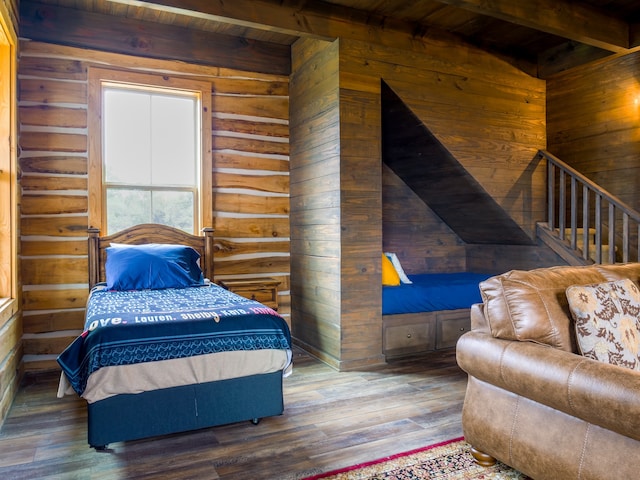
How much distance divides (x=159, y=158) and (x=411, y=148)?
2.52 m

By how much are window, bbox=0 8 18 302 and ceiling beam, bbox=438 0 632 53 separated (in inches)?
127

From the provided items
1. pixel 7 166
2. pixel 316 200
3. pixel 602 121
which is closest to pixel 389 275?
pixel 316 200

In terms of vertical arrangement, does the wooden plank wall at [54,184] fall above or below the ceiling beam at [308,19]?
below

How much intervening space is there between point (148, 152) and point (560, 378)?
3971 mm

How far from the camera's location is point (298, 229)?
485cm

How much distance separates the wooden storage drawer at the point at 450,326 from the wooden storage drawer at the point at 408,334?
0.24ft

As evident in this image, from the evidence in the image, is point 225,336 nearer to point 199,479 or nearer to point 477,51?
point 199,479

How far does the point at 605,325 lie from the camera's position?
2162mm

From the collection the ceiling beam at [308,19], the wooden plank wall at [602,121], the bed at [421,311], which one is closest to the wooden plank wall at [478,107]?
the ceiling beam at [308,19]

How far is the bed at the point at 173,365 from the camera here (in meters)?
2.49

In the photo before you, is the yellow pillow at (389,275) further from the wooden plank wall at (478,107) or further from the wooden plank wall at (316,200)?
the wooden plank wall at (478,107)

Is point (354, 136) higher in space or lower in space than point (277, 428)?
higher

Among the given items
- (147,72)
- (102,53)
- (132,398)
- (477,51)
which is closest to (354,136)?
(477,51)

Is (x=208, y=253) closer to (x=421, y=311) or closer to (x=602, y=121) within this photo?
(x=421, y=311)
